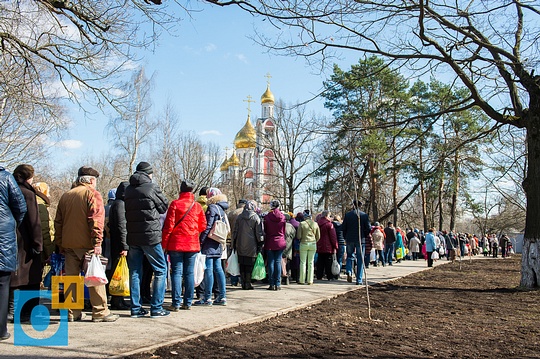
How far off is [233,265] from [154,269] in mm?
3328

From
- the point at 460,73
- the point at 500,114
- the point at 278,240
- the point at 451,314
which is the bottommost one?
the point at 451,314

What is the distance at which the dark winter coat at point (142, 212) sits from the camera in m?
6.61

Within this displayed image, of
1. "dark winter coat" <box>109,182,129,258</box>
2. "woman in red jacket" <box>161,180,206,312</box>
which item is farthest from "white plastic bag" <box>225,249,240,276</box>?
"dark winter coat" <box>109,182,129,258</box>

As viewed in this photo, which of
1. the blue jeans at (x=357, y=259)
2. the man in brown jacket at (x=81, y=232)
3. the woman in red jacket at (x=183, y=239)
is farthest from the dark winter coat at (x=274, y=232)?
the man in brown jacket at (x=81, y=232)

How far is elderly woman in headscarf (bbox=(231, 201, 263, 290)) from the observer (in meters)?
9.83

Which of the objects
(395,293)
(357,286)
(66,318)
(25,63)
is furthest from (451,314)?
(25,63)

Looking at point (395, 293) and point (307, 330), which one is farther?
point (395, 293)

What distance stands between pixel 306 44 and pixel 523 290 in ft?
24.3

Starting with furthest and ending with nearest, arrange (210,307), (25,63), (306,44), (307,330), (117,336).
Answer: (25,63)
(306,44)
(210,307)
(307,330)
(117,336)

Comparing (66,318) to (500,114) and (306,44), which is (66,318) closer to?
(306,44)

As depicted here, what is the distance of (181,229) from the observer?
23.3 feet

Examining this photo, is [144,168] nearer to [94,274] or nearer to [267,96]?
[94,274]

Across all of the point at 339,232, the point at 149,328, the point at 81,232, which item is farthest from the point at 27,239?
the point at 339,232

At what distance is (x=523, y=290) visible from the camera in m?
11.1
